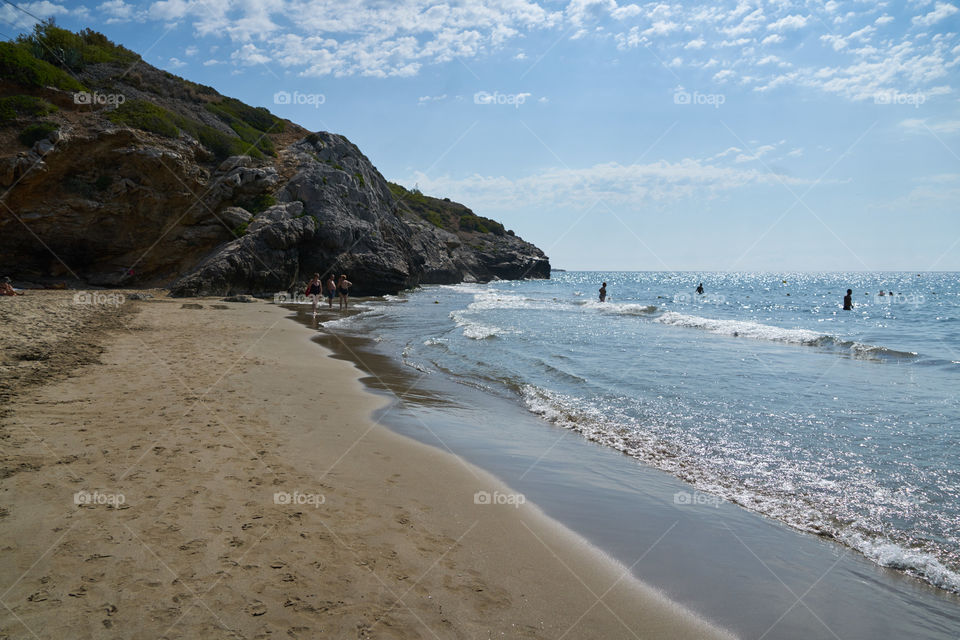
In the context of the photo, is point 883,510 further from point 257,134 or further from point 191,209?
point 257,134

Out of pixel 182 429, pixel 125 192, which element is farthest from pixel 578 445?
pixel 125 192

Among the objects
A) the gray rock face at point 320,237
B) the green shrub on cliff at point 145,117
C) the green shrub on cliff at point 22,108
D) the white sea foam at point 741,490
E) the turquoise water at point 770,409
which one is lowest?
the white sea foam at point 741,490

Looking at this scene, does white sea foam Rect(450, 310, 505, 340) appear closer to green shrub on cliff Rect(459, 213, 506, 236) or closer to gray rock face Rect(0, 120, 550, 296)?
gray rock face Rect(0, 120, 550, 296)

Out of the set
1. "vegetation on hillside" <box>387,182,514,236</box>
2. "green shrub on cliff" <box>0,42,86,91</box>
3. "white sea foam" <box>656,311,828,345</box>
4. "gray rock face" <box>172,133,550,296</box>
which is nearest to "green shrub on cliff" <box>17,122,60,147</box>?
"green shrub on cliff" <box>0,42,86,91</box>

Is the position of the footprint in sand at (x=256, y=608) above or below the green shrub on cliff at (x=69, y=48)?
below

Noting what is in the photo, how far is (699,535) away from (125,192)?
32.6 meters

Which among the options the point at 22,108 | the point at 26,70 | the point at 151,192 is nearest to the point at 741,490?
the point at 151,192

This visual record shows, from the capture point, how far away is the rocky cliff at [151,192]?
25.6 meters

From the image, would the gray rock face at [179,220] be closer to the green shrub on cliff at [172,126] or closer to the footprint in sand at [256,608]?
the green shrub on cliff at [172,126]

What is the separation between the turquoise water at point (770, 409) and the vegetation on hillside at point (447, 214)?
7555 cm

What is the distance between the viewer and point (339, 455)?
622cm

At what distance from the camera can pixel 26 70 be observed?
2728 cm

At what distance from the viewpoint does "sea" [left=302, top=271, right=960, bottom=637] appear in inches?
218

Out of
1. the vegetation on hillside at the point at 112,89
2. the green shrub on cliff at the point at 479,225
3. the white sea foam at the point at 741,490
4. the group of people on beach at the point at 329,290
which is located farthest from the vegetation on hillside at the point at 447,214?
the white sea foam at the point at 741,490
